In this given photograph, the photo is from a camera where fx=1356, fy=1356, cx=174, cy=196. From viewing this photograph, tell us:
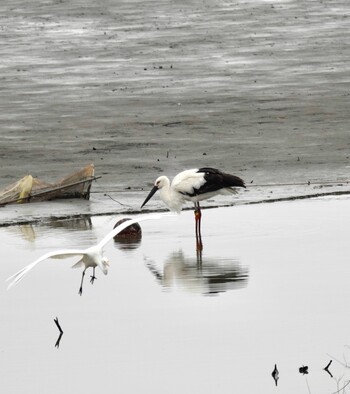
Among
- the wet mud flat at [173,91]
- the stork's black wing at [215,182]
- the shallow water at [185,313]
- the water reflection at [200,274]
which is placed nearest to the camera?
the shallow water at [185,313]

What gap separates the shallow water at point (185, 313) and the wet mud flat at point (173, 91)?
3342mm

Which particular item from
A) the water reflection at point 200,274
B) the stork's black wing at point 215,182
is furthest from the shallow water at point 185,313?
the stork's black wing at point 215,182

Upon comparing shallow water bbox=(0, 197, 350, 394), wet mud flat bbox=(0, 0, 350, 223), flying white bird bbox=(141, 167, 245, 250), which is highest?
wet mud flat bbox=(0, 0, 350, 223)

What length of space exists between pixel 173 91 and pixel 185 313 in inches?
650

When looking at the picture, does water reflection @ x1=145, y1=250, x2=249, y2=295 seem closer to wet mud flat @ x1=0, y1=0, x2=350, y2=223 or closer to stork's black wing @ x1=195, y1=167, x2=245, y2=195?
stork's black wing @ x1=195, y1=167, x2=245, y2=195

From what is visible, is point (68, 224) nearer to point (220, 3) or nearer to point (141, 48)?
point (141, 48)

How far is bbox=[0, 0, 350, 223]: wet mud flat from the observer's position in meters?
21.0

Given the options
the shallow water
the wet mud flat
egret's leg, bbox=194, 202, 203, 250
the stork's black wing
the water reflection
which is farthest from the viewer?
the wet mud flat

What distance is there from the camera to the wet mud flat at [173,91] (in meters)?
21.0

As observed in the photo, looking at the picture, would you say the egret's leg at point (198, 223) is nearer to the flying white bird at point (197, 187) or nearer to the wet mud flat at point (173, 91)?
the flying white bird at point (197, 187)

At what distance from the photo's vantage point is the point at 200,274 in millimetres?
12531

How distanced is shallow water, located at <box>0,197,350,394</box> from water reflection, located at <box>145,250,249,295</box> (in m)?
0.01

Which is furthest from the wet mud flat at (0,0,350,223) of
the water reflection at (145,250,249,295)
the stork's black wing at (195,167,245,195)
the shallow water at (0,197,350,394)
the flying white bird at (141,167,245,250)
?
the water reflection at (145,250,249,295)

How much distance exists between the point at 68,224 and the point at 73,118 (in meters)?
8.75
